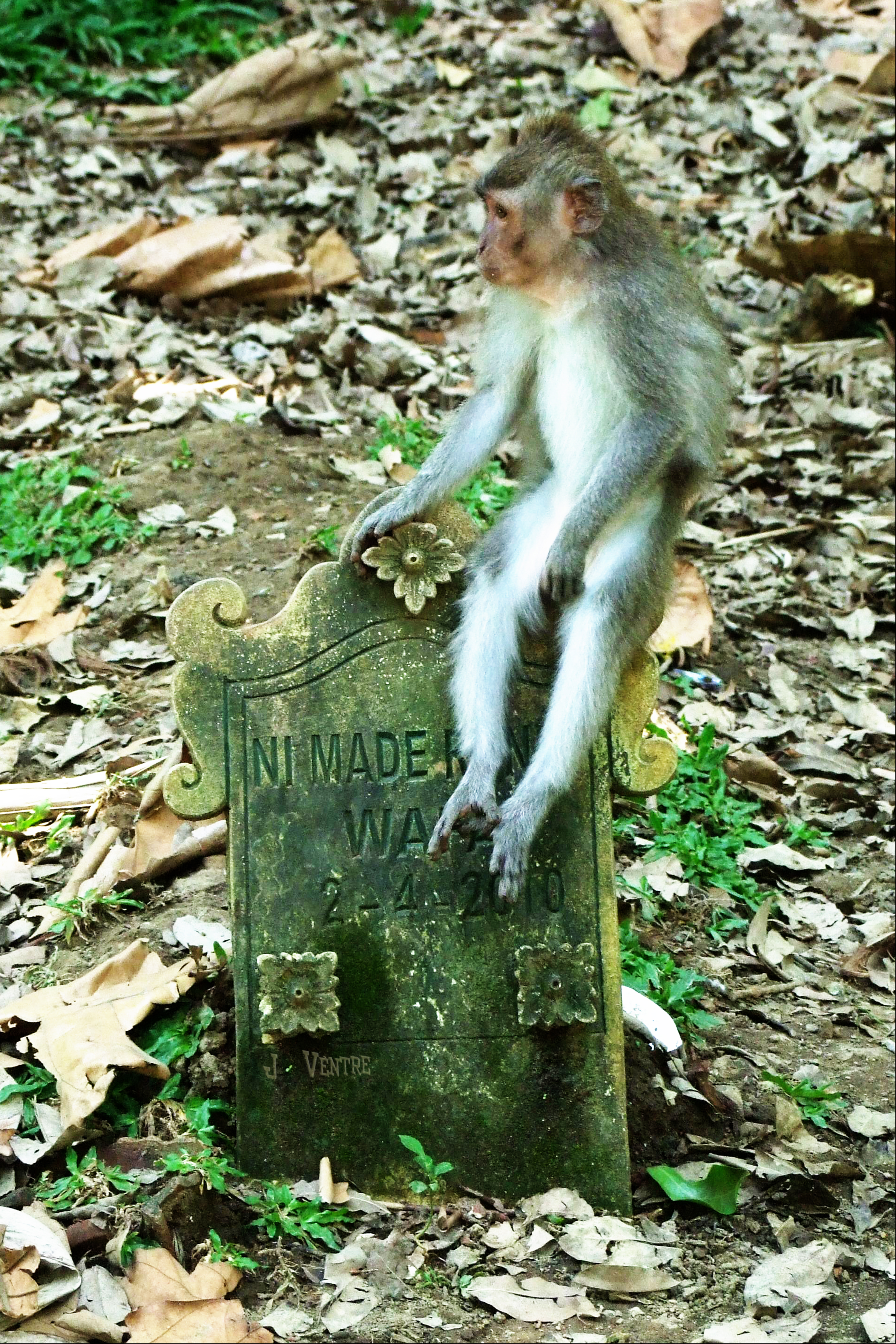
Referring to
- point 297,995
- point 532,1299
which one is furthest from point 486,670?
point 532,1299

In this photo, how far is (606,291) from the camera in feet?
13.5

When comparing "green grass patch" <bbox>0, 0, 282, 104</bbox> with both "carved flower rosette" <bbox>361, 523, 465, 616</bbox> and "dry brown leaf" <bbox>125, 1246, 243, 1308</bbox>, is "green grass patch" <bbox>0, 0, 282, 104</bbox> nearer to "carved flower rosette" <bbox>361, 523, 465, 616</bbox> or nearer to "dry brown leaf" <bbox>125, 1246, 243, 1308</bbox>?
"carved flower rosette" <bbox>361, 523, 465, 616</bbox>

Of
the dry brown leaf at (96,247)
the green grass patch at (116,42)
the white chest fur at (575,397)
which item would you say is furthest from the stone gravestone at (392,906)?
the green grass patch at (116,42)

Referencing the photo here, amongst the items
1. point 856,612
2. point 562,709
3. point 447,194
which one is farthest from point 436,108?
point 562,709

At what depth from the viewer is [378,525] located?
3982mm

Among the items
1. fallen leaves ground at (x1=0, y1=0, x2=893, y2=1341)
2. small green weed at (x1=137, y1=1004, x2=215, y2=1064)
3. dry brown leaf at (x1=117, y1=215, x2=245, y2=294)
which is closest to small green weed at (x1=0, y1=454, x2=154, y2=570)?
fallen leaves ground at (x1=0, y1=0, x2=893, y2=1341)

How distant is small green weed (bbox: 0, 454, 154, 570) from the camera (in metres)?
6.36

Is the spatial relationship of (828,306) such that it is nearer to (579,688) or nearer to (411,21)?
(411,21)

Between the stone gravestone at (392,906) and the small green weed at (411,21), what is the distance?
25.8 ft

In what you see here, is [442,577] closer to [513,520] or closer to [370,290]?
[513,520]

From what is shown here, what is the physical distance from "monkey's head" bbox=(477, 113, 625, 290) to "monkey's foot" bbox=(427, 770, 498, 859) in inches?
52.3

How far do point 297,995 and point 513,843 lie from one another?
0.64m

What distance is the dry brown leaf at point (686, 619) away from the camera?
6234 millimetres

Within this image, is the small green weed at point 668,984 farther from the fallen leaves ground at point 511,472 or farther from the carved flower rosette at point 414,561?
the carved flower rosette at point 414,561
